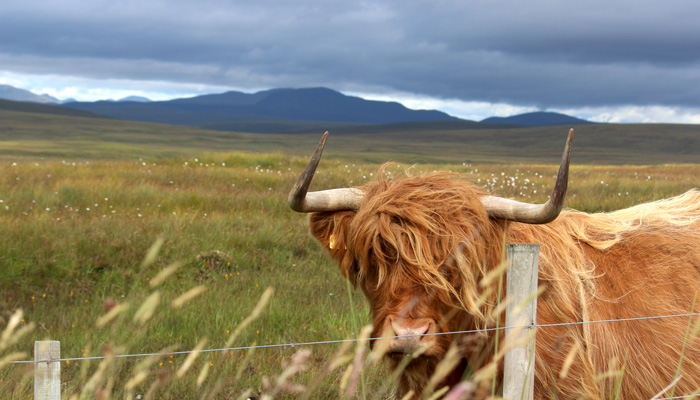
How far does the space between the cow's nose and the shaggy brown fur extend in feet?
0.25

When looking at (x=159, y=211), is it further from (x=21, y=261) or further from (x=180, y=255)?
(x=21, y=261)

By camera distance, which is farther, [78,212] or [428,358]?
[78,212]

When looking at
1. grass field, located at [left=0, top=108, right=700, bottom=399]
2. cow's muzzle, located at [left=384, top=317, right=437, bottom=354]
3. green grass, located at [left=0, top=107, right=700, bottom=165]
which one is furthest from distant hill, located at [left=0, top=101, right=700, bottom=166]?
cow's muzzle, located at [left=384, top=317, right=437, bottom=354]

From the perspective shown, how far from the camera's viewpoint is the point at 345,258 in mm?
3328

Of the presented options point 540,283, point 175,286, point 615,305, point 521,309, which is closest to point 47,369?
point 521,309

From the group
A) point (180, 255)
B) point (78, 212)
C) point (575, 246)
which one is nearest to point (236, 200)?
point (78, 212)

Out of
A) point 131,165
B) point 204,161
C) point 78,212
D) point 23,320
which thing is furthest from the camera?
point 204,161

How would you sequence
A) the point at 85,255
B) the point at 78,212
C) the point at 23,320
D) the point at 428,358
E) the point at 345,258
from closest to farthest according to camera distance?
the point at 428,358, the point at 345,258, the point at 23,320, the point at 85,255, the point at 78,212

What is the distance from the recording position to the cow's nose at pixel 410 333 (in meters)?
2.57

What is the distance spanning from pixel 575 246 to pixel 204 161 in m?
13.0

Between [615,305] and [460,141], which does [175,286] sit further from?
[460,141]

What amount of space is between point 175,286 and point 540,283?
4.10 m

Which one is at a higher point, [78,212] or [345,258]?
[345,258]

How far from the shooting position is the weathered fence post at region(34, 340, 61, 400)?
2.01 metres
